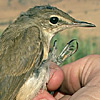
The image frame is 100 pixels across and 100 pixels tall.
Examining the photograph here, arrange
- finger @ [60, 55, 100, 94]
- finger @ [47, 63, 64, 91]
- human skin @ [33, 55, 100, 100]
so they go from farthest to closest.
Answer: finger @ [47, 63, 64, 91], finger @ [60, 55, 100, 94], human skin @ [33, 55, 100, 100]

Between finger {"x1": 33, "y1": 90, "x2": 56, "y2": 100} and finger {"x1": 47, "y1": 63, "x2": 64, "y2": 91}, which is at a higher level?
finger {"x1": 47, "y1": 63, "x2": 64, "y2": 91}

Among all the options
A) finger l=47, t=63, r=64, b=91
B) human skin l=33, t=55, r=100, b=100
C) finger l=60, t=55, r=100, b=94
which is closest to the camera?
human skin l=33, t=55, r=100, b=100

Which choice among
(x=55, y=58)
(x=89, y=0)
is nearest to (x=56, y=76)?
(x=55, y=58)

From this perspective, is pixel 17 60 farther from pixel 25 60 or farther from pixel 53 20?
pixel 53 20

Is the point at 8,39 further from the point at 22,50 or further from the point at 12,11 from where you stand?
the point at 12,11

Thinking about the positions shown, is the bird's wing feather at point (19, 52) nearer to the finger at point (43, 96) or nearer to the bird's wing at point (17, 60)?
the bird's wing at point (17, 60)

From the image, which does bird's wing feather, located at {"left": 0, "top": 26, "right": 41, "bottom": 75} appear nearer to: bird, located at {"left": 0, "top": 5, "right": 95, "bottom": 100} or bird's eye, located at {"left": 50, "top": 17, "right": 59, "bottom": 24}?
bird, located at {"left": 0, "top": 5, "right": 95, "bottom": 100}

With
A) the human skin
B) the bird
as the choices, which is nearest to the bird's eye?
the bird
